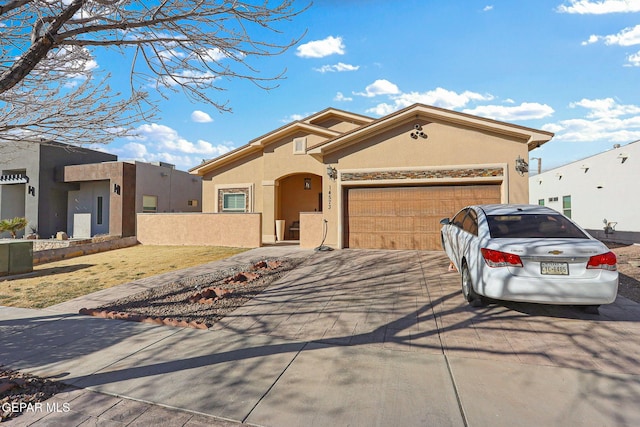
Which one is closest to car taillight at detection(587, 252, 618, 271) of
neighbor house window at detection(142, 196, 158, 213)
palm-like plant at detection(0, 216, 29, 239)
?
neighbor house window at detection(142, 196, 158, 213)

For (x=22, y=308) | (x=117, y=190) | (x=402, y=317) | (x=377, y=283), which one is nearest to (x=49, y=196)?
(x=117, y=190)

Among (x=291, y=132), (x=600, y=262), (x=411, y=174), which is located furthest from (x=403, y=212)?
(x=291, y=132)

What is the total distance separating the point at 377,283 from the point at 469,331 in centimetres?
270

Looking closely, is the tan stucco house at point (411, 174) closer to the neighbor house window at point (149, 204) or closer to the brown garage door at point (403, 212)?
the brown garage door at point (403, 212)

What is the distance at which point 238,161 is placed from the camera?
672 inches

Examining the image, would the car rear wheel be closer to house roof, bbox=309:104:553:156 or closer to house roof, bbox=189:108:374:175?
house roof, bbox=309:104:553:156

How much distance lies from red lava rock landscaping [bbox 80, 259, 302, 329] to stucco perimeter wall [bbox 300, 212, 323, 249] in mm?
4101

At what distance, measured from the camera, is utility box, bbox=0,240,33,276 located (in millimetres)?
9648

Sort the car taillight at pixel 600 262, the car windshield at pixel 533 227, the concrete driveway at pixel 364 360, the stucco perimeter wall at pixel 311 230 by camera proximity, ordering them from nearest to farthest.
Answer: the concrete driveway at pixel 364 360 → the car taillight at pixel 600 262 → the car windshield at pixel 533 227 → the stucco perimeter wall at pixel 311 230

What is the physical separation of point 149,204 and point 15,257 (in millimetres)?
10558

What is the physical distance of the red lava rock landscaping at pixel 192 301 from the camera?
17.0 feet

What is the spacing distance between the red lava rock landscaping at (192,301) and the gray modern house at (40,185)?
55.3ft

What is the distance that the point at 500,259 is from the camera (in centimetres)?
464

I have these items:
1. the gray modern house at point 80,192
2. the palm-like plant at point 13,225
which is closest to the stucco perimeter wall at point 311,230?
the gray modern house at point 80,192
